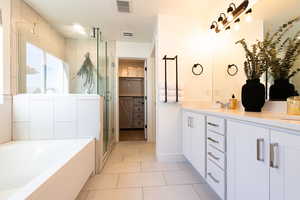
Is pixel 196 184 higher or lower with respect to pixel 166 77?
lower

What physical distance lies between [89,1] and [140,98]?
350cm

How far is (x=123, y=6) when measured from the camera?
87.4 inches

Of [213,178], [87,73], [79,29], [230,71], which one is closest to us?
[213,178]

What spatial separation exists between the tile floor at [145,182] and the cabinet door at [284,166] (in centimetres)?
92

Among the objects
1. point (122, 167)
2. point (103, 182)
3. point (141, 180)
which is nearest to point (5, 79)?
point (103, 182)

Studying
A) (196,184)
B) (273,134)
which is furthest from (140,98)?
(273,134)

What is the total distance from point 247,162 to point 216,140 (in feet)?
1.22

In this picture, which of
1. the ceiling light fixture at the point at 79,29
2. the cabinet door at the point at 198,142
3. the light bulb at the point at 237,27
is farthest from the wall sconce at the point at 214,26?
the ceiling light fixture at the point at 79,29

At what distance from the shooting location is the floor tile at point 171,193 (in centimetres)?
150

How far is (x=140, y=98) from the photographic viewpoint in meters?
5.30

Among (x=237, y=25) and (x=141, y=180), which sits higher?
(x=237, y=25)

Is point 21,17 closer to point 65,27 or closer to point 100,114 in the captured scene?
point 65,27

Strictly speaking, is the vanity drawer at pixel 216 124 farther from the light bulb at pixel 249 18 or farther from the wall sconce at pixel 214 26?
the wall sconce at pixel 214 26

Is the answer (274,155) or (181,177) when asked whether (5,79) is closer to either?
(181,177)
